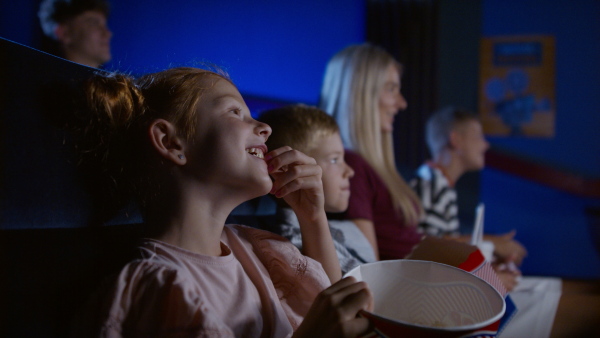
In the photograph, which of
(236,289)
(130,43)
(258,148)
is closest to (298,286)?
(236,289)

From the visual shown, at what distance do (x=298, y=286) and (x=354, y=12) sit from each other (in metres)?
2.93

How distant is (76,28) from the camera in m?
1.31

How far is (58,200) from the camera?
55cm

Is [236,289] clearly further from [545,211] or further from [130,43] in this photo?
[545,211]

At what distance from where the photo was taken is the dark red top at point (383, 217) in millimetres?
1328

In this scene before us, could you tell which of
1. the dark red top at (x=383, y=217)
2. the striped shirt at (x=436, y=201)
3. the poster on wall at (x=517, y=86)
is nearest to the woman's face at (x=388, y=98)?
the dark red top at (x=383, y=217)

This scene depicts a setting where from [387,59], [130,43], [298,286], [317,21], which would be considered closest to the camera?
[298,286]

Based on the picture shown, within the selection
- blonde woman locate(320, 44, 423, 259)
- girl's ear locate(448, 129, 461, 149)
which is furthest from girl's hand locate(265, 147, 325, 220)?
girl's ear locate(448, 129, 461, 149)

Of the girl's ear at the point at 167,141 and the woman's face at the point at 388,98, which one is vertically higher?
the girl's ear at the point at 167,141

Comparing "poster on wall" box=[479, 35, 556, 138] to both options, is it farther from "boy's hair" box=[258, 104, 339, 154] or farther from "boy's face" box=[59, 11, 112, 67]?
"boy's face" box=[59, 11, 112, 67]

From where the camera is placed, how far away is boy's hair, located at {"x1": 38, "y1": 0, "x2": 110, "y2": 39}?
1.29m

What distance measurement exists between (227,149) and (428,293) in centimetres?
33

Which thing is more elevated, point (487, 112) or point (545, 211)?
point (487, 112)

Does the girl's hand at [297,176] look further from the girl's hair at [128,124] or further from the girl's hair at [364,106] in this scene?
the girl's hair at [364,106]
